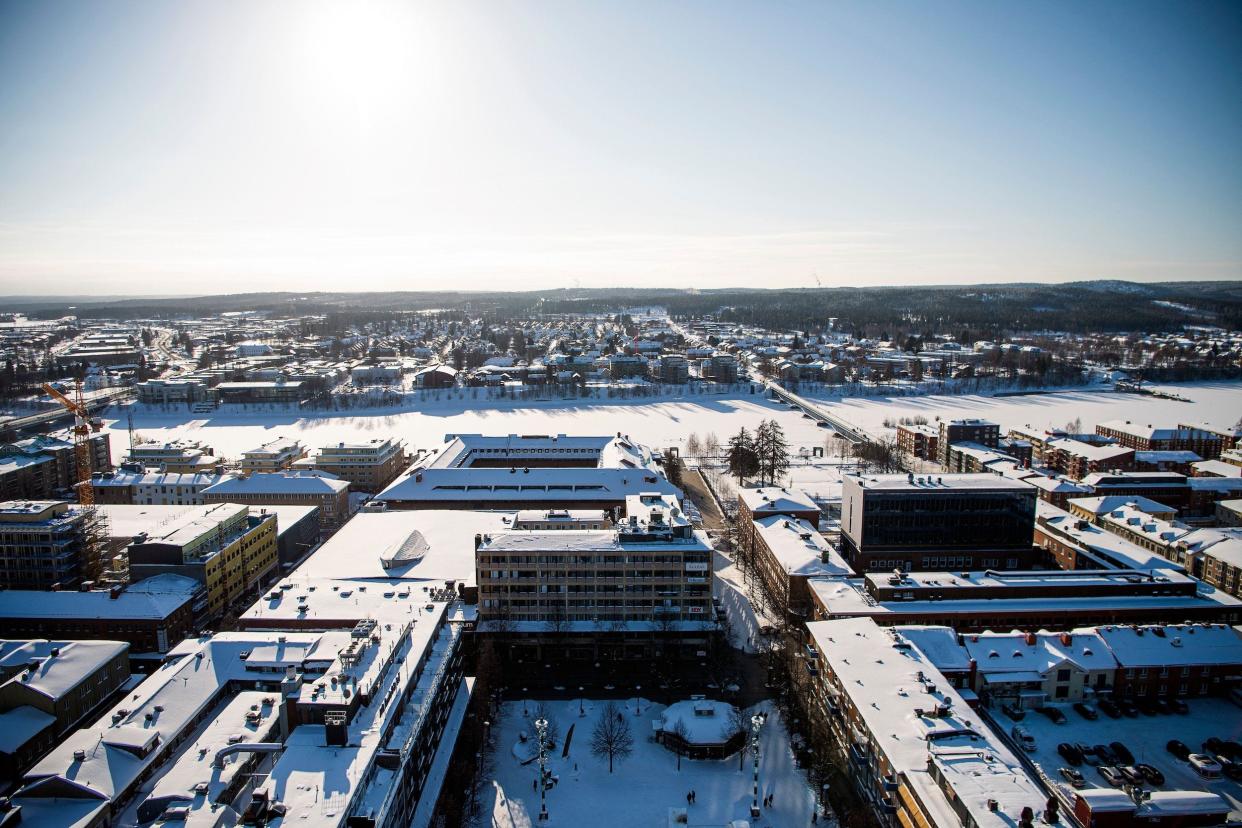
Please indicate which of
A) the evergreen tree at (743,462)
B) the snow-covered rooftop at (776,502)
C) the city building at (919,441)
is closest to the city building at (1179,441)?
the city building at (919,441)

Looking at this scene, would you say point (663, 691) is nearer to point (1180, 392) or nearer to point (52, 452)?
point (52, 452)

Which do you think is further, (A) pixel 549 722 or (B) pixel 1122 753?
(A) pixel 549 722

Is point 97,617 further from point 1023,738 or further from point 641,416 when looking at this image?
point 641,416

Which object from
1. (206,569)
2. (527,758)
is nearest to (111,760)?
(527,758)

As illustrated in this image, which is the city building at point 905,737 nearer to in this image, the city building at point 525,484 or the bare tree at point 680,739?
the bare tree at point 680,739

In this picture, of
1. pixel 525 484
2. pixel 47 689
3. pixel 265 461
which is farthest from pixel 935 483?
pixel 265 461

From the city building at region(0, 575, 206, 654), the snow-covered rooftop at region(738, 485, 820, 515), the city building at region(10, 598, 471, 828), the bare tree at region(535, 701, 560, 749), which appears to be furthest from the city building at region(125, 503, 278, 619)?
the snow-covered rooftop at region(738, 485, 820, 515)

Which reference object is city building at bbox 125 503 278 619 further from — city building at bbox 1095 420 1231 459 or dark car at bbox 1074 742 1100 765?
city building at bbox 1095 420 1231 459
